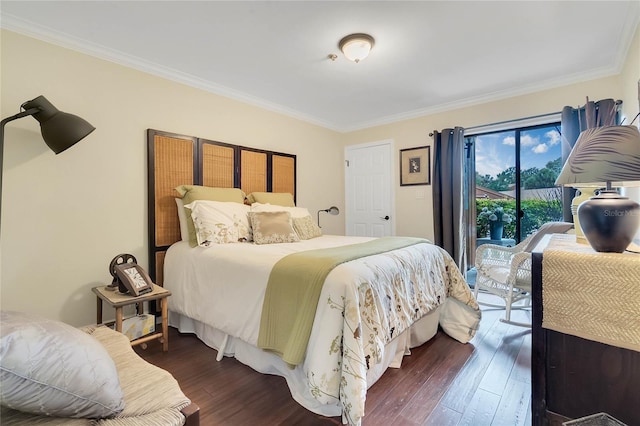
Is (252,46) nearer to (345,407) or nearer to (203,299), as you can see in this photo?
(203,299)

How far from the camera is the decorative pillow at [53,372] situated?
0.64 metres

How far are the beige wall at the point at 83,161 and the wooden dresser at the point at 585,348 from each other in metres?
2.04

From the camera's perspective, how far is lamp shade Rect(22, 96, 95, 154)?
1.93 metres

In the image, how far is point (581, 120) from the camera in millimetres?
2875

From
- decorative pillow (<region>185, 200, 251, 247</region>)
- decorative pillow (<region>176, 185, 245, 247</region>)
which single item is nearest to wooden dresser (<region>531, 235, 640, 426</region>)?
decorative pillow (<region>185, 200, 251, 247</region>)

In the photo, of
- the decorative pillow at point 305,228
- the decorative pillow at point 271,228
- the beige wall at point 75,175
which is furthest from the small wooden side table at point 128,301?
the decorative pillow at point 305,228

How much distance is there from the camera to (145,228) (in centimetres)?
271

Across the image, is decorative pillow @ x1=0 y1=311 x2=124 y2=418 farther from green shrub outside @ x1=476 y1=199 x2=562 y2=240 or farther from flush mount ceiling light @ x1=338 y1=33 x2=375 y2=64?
green shrub outside @ x1=476 y1=199 x2=562 y2=240

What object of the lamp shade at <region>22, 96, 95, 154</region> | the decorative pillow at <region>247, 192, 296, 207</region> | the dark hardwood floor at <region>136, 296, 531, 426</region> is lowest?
the dark hardwood floor at <region>136, 296, 531, 426</region>

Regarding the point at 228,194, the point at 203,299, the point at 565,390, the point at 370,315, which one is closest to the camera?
the point at 565,390

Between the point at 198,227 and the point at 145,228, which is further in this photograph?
the point at 145,228

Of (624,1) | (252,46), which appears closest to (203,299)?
(252,46)

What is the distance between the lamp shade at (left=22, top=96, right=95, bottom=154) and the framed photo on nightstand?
36.7 inches

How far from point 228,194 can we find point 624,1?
11.1 ft
